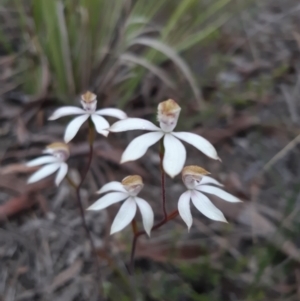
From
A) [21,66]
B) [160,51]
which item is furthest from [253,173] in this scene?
[21,66]

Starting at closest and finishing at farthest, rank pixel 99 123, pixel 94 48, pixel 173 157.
Result: pixel 173 157 → pixel 99 123 → pixel 94 48

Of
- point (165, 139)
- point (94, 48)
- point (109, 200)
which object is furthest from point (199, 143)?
point (94, 48)

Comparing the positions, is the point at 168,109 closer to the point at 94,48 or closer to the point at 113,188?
the point at 113,188

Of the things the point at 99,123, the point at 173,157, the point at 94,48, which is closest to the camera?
the point at 173,157

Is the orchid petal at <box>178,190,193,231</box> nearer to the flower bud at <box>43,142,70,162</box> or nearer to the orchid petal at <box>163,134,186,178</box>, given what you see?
the orchid petal at <box>163,134,186,178</box>

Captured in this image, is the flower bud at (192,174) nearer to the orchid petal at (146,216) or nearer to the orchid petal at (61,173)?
the orchid petal at (146,216)

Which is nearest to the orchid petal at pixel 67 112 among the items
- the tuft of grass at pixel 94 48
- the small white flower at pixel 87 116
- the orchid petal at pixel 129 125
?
the small white flower at pixel 87 116
